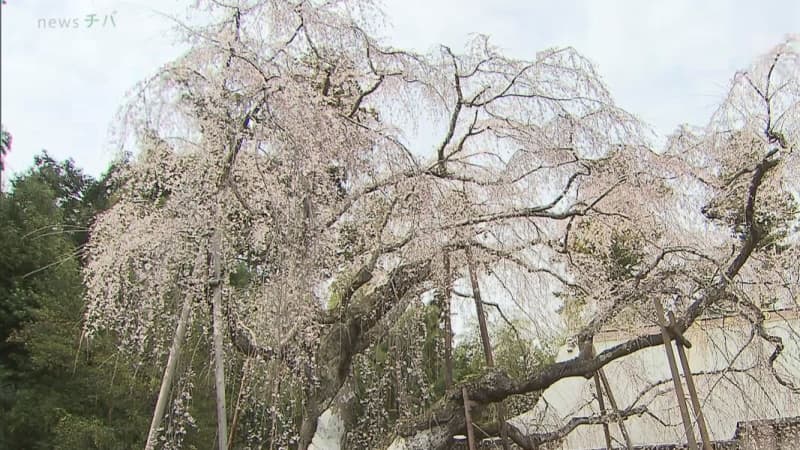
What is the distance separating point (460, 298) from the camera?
13.8 ft

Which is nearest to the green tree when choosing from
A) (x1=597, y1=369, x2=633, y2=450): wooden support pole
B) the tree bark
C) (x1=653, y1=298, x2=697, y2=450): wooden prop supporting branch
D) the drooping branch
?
the tree bark

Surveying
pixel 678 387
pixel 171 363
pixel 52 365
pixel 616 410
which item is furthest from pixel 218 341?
pixel 52 365

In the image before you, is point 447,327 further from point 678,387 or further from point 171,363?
point 171,363

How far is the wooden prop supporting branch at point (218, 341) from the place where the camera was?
280 centimetres

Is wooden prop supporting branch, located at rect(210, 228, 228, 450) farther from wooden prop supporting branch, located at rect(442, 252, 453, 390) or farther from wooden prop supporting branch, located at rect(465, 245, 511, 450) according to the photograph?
wooden prop supporting branch, located at rect(465, 245, 511, 450)

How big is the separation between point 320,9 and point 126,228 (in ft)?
5.31

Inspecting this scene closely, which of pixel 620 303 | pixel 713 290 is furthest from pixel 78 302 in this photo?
pixel 713 290

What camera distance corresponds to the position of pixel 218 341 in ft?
9.50

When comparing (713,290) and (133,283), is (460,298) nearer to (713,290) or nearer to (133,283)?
(713,290)

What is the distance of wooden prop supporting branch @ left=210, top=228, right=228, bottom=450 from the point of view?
2799 mm

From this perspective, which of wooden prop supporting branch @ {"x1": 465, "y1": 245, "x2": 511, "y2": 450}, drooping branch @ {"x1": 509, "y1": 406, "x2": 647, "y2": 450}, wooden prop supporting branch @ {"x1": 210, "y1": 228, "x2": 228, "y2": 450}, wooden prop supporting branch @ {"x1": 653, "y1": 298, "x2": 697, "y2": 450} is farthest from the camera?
drooping branch @ {"x1": 509, "y1": 406, "x2": 647, "y2": 450}

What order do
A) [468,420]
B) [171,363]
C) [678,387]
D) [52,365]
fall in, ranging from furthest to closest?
[52,365] < [468,420] < [678,387] < [171,363]

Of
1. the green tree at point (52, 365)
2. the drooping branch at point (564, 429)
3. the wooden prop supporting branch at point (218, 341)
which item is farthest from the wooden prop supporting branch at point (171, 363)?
the green tree at point (52, 365)

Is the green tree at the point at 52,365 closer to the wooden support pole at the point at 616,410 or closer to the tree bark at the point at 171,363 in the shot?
the tree bark at the point at 171,363
